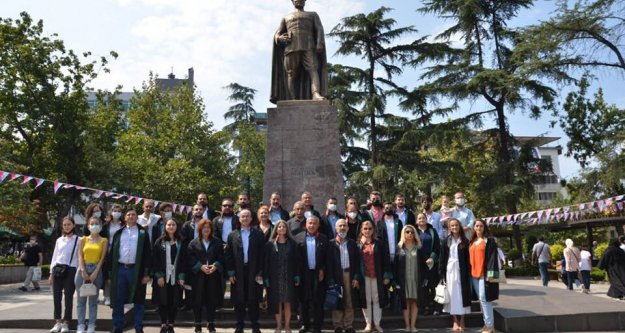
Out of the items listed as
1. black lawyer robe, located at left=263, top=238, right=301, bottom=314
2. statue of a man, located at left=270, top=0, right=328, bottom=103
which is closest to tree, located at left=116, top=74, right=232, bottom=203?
statue of a man, located at left=270, top=0, right=328, bottom=103

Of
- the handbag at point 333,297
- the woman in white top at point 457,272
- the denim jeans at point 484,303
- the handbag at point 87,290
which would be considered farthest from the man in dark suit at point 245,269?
the denim jeans at point 484,303

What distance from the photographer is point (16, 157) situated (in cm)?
2494

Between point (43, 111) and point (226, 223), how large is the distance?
2298 centimetres

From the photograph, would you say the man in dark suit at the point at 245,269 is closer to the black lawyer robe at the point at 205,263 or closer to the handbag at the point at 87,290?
the black lawyer robe at the point at 205,263

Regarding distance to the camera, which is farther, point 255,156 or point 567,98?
point 255,156

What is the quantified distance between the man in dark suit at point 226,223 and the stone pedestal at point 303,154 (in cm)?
230

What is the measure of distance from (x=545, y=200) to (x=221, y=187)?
6298 cm

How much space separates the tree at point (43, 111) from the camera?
2584cm

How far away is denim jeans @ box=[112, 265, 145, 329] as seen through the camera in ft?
23.4

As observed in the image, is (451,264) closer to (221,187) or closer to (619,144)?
(619,144)

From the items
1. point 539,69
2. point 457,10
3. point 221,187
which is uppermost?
point 457,10

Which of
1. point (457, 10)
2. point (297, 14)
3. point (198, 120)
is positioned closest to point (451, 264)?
point (297, 14)

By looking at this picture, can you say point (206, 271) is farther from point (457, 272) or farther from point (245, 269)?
point (457, 272)

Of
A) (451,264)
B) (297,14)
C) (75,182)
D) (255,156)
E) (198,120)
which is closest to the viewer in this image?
(451,264)
